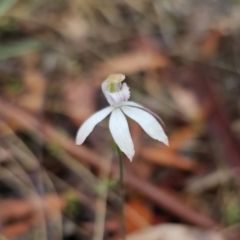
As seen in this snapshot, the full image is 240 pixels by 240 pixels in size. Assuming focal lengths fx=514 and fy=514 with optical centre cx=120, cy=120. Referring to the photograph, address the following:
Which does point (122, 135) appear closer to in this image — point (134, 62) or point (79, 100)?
point (79, 100)

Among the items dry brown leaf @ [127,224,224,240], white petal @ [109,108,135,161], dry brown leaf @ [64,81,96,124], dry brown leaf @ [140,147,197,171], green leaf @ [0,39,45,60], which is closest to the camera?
white petal @ [109,108,135,161]

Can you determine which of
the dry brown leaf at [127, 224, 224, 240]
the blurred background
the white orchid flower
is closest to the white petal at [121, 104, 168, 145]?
the white orchid flower

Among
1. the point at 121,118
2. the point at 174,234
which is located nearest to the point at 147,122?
the point at 121,118

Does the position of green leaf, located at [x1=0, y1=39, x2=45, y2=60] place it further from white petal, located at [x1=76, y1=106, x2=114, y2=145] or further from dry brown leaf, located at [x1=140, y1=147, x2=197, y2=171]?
white petal, located at [x1=76, y1=106, x2=114, y2=145]

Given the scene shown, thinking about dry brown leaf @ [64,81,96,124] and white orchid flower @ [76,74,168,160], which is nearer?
white orchid flower @ [76,74,168,160]

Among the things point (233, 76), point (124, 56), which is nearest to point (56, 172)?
point (124, 56)

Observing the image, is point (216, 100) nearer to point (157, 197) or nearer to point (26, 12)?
point (157, 197)

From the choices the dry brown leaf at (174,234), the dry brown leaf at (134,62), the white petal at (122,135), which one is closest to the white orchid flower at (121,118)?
the white petal at (122,135)
